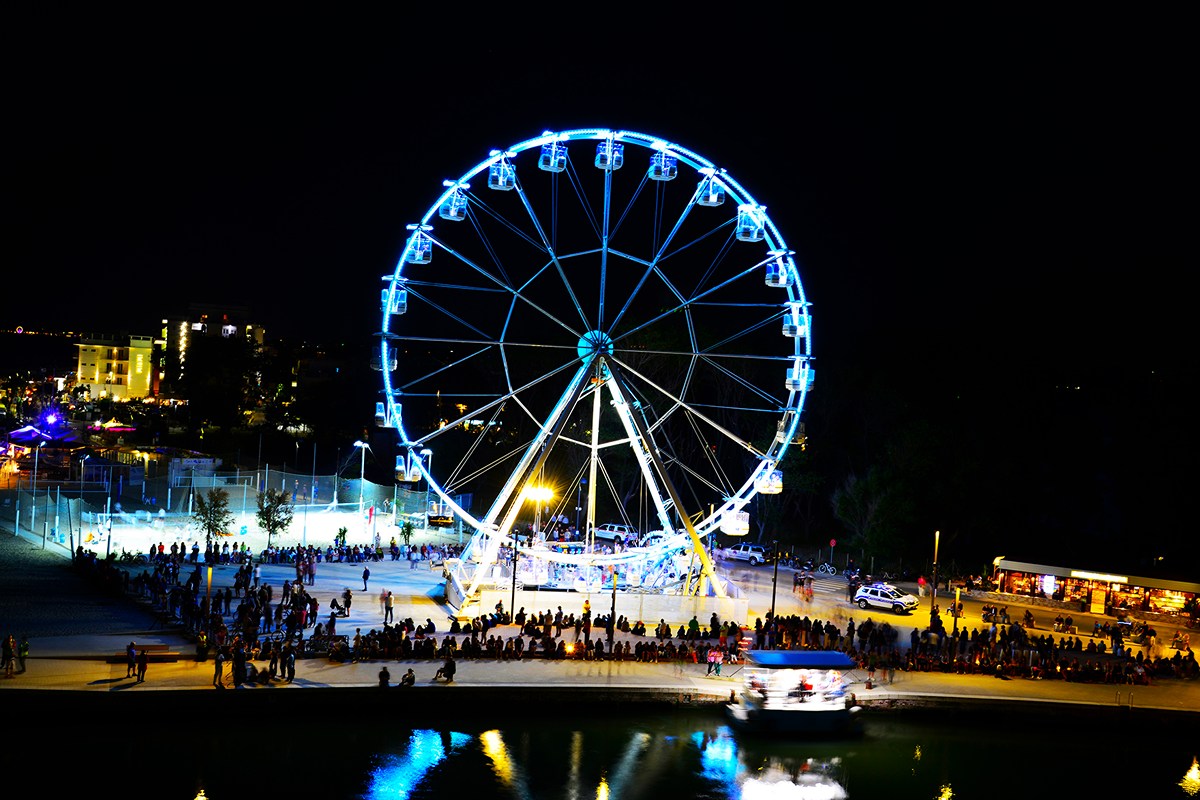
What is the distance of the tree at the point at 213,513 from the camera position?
4162 centimetres

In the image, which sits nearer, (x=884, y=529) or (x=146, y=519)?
(x=146, y=519)

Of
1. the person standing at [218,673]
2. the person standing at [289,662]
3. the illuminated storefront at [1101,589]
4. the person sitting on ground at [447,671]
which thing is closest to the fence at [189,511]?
the person standing at [218,673]

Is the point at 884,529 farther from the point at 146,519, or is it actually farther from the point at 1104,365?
the point at 146,519

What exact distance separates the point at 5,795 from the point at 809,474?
151 feet

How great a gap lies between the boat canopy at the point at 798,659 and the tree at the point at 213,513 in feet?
78.6

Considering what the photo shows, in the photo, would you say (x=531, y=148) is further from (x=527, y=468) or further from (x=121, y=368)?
(x=121, y=368)

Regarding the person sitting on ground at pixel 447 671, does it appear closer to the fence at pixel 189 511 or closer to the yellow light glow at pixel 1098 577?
the fence at pixel 189 511

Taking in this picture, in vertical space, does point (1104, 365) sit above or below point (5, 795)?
above

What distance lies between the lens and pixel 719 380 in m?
64.9

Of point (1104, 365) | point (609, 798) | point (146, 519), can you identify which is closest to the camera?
point (609, 798)

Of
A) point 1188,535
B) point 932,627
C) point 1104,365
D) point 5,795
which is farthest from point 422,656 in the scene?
point 1104,365

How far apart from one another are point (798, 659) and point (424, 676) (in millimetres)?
8739

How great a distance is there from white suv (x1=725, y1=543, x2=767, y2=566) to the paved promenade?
60.0ft

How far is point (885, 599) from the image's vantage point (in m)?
37.0
